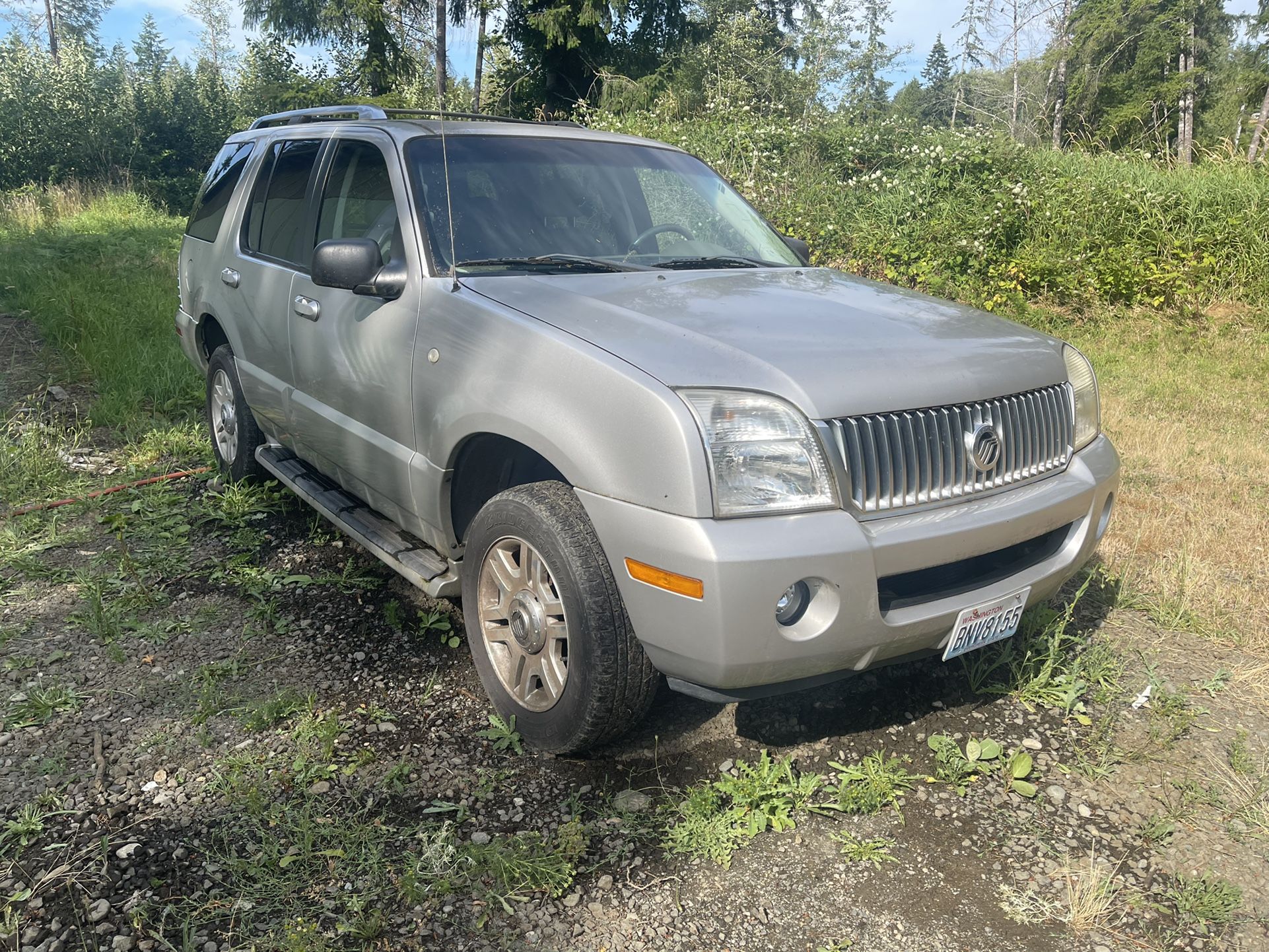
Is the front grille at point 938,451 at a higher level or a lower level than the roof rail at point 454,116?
lower

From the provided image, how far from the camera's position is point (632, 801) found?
8.79 feet

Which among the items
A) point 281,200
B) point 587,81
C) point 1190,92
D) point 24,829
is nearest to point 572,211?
point 281,200

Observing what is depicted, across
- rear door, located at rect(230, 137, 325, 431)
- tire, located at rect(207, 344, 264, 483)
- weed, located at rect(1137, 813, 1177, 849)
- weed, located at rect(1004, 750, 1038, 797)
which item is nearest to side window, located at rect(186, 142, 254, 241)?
rear door, located at rect(230, 137, 325, 431)

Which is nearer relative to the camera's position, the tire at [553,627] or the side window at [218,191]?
the tire at [553,627]

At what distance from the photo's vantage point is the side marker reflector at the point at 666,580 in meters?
2.21

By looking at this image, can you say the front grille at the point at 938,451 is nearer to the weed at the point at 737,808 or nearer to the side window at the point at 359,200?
the weed at the point at 737,808

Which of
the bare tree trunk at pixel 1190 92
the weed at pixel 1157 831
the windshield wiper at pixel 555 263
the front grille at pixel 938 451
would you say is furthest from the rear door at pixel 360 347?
the bare tree trunk at pixel 1190 92

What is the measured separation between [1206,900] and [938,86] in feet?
319

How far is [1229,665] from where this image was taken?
3.50 meters

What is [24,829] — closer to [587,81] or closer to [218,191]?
[218,191]

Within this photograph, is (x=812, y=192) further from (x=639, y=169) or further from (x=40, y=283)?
(x=40, y=283)

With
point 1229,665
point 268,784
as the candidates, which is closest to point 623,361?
point 268,784

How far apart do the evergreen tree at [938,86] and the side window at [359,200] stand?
69120 millimetres

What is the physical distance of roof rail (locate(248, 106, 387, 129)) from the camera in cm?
405
